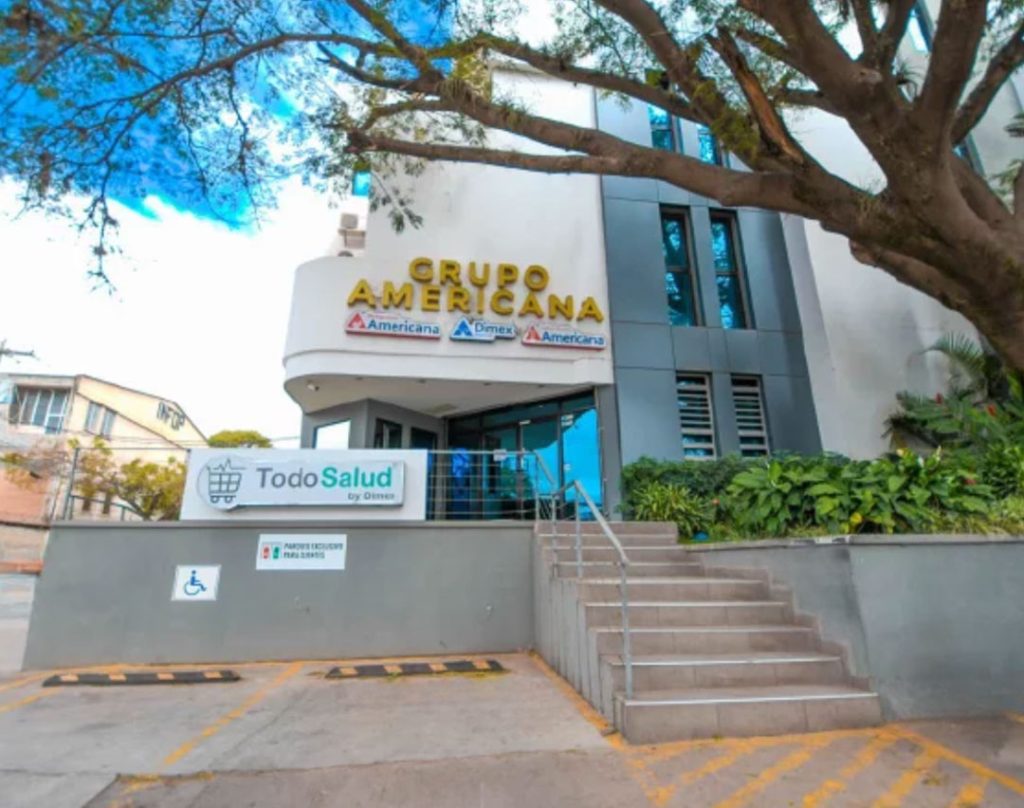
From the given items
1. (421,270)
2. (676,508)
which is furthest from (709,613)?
(421,270)

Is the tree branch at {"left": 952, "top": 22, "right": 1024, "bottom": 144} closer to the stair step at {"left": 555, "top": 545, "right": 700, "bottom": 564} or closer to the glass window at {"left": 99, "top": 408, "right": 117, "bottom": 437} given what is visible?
the stair step at {"left": 555, "top": 545, "right": 700, "bottom": 564}

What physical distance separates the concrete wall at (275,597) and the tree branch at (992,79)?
737cm

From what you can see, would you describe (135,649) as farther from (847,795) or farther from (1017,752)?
(1017,752)

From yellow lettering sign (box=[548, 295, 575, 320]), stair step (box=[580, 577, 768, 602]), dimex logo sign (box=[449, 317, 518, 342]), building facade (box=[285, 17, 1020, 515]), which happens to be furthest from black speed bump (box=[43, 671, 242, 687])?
yellow lettering sign (box=[548, 295, 575, 320])

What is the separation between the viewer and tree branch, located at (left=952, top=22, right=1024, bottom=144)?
611cm

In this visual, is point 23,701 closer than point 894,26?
Yes

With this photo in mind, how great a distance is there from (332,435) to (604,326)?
590 cm

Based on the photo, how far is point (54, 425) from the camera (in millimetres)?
27875

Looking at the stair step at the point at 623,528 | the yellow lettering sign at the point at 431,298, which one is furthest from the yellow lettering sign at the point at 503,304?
the stair step at the point at 623,528

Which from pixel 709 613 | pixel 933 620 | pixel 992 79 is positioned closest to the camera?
pixel 933 620

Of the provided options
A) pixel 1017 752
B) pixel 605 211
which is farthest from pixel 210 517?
pixel 605 211

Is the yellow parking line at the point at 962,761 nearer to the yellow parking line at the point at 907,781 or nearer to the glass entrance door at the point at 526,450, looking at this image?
the yellow parking line at the point at 907,781

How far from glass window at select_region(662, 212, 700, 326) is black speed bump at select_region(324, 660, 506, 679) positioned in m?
7.25

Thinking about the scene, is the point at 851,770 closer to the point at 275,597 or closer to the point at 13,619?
the point at 275,597
